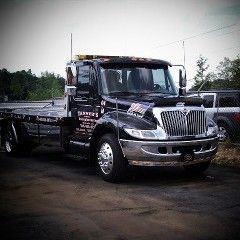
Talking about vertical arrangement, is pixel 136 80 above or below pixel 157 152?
above

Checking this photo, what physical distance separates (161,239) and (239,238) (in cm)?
→ 92

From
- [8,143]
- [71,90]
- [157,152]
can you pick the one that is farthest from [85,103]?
[8,143]

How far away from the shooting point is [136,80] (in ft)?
27.5

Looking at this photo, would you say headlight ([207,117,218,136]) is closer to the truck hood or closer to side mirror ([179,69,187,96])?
the truck hood

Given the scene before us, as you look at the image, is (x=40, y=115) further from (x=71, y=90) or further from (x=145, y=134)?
(x=145, y=134)

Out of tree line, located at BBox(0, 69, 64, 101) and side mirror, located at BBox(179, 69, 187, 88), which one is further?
tree line, located at BBox(0, 69, 64, 101)

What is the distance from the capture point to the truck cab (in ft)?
23.1

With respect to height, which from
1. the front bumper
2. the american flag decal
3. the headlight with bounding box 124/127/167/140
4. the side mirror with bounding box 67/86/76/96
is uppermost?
the side mirror with bounding box 67/86/76/96

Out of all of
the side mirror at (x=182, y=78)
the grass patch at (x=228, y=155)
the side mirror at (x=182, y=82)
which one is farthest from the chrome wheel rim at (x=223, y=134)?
the side mirror at (x=182, y=78)

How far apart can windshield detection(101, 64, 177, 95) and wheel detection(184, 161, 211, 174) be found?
5.73 ft

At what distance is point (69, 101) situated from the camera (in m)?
8.95

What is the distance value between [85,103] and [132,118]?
1.61 metres

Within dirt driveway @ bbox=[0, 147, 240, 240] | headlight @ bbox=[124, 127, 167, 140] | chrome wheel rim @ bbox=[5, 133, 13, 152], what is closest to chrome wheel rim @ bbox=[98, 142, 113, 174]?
dirt driveway @ bbox=[0, 147, 240, 240]

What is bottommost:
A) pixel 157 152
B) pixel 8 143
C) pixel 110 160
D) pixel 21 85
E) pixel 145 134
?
Answer: pixel 8 143
